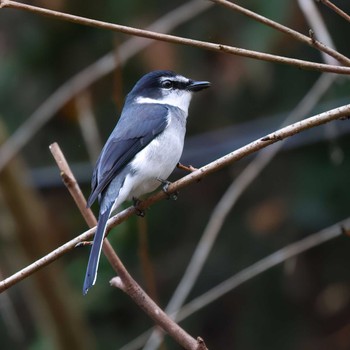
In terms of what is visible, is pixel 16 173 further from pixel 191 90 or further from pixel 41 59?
pixel 41 59

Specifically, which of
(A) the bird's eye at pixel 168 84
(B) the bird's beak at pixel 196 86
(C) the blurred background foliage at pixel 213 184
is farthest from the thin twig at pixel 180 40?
(C) the blurred background foliage at pixel 213 184

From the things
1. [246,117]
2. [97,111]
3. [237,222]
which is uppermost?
[97,111]

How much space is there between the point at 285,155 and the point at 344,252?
0.81 metres

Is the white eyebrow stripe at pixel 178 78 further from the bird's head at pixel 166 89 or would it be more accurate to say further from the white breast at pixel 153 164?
the white breast at pixel 153 164

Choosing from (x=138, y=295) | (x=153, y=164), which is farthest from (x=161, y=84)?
(x=138, y=295)

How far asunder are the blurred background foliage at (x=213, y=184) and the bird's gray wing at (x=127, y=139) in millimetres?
1225

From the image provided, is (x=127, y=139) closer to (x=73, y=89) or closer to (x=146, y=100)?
(x=146, y=100)

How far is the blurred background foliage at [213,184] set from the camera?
5.44 metres

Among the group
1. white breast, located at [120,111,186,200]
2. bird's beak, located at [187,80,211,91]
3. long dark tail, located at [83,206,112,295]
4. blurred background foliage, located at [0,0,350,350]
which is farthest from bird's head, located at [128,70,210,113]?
long dark tail, located at [83,206,112,295]

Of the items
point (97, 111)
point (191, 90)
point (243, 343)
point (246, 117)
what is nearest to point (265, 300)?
point (243, 343)

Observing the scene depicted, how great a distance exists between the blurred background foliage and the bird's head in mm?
930

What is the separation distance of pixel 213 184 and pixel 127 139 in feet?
9.94

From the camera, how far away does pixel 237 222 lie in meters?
6.07

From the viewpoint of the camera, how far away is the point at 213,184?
6.56 m
